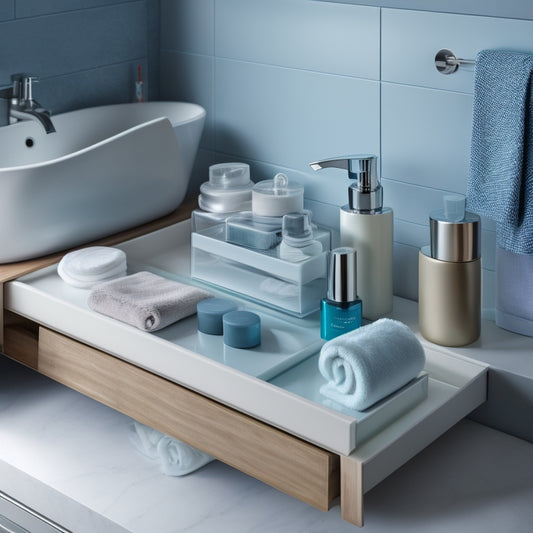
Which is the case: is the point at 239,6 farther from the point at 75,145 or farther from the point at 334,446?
the point at 334,446

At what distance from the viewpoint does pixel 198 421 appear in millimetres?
1448

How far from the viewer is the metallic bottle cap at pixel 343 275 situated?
147 cm

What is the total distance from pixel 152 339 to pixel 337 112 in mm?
617

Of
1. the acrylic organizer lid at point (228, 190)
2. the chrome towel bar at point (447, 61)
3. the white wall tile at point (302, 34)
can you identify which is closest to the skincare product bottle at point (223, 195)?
the acrylic organizer lid at point (228, 190)

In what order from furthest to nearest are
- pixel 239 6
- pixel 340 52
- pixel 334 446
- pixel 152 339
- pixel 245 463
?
pixel 239 6 → pixel 340 52 → pixel 152 339 → pixel 245 463 → pixel 334 446

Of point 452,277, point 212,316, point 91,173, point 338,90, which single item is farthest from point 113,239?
point 452,277

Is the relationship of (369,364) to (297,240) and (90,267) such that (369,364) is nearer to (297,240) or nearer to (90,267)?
(297,240)

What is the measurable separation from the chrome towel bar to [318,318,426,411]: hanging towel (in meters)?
0.49

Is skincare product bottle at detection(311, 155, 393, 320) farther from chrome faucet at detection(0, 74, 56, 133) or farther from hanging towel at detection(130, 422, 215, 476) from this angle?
chrome faucet at detection(0, 74, 56, 133)

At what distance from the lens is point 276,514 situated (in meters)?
1.42

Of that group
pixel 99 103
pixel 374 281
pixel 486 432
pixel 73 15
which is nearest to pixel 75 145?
pixel 99 103

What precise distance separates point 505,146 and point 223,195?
593 millimetres

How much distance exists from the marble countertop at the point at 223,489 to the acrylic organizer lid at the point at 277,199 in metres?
0.48

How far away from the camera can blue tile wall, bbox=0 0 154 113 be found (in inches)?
75.0
